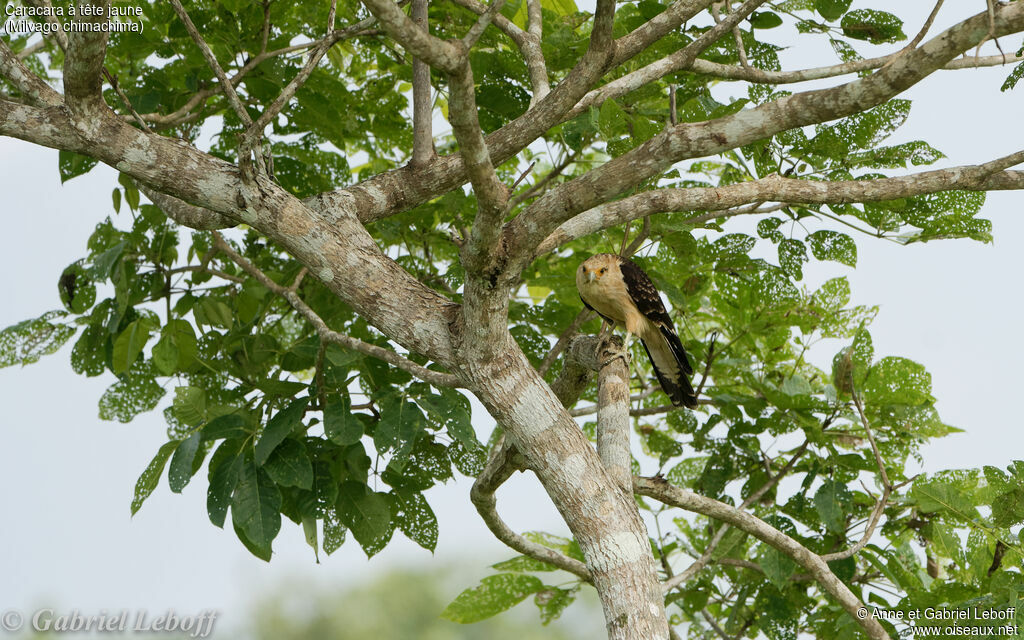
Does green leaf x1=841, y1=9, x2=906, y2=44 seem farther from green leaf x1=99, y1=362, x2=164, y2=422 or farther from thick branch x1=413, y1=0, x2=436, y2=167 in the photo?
green leaf x1=99, y1=362, x2=164, y2=422

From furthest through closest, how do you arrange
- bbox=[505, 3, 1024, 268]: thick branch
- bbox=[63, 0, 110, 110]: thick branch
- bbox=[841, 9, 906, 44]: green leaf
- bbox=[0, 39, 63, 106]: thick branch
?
bbox=[841, 9, 906, 44]: green leaf < bbox=[0, 39, 63, 106]: thick branch < bbox=[63, 0, 110, 110]: thick branch < bbox=[505, 3, 1024, 268]: thick branch

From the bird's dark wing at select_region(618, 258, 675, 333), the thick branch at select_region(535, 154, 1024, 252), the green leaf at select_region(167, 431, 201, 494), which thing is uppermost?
the bird's dark wing at select_region(618, 258, 675, 333)

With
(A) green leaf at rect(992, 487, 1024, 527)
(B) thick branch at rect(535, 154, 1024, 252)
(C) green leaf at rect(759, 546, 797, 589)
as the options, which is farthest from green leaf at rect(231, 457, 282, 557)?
(A) green leaf at rect(992, 487, 1024, 527)

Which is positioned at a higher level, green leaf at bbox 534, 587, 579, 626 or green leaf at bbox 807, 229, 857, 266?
green leaf at bbox 807, 229, 857, 266

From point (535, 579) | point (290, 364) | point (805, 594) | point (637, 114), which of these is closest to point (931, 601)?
point (805, 594)

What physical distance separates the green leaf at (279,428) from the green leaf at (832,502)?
172 cm

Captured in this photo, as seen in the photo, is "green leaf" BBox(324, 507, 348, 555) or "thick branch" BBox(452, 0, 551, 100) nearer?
"thick branch" BBox(452, 0, 551, 100)

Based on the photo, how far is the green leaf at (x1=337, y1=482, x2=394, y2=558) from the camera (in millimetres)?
2762

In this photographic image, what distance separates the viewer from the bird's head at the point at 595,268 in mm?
3023

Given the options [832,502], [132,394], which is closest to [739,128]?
[832,502]

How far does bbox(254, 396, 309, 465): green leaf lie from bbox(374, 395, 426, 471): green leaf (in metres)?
0.29

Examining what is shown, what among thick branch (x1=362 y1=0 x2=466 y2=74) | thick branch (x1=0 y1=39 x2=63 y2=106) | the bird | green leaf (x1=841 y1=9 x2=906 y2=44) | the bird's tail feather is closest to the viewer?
thick branch (x1=362 y1=0 x2=466 y2=74)

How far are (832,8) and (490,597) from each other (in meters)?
2.16

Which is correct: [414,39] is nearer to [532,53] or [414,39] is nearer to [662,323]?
[532,53]
